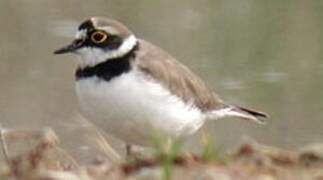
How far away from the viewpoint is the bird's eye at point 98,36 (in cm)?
827

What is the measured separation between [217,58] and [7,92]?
6.96ft

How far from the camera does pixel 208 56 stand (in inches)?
514

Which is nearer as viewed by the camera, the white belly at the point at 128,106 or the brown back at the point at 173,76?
the white belly at the point at 128,106

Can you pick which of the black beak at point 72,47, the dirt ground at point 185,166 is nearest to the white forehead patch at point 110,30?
the black beak at point 72,47

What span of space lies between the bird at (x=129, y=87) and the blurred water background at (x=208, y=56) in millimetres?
1130

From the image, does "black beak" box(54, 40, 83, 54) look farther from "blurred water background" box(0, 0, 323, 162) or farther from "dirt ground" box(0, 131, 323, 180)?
"blurred water background" box(0, 0, 323, 162)

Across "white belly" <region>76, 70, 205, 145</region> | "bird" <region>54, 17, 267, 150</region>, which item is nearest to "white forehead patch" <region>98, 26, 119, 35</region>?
"bird" <region>54, 17, 267, 150</region>

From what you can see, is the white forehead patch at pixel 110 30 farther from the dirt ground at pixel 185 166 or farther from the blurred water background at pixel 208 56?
the blurred water background at pixel 208 56

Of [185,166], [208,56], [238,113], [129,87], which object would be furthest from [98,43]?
[208,56]

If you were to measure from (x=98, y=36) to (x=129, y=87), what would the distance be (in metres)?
0.44

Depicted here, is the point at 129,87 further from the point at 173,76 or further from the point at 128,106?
the point at 173,76

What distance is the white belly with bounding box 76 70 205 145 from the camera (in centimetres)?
792

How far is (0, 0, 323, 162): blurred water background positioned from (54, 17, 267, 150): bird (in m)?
1.13

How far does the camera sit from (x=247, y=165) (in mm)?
6699
